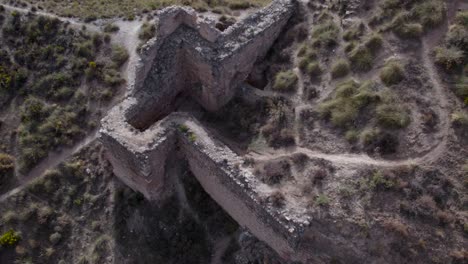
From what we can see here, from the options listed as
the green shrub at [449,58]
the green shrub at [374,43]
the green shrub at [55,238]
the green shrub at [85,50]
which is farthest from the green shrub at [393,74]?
the green shrub at [55,238]

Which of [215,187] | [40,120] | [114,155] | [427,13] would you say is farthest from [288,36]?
[40,120]

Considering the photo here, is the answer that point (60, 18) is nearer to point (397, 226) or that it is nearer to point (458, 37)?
point (458, 37)

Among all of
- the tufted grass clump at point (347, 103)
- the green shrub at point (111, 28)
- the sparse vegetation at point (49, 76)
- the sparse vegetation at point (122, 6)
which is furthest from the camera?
the sparse vegetation at point (122, 6)

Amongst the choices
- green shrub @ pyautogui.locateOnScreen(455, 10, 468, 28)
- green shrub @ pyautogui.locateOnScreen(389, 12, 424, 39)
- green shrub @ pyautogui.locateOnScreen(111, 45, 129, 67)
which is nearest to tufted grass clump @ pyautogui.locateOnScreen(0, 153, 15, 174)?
green shrub @ pyautogui.locateOnScreen(111, 45, 129, 67)

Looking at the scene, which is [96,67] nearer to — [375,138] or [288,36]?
[288,36]

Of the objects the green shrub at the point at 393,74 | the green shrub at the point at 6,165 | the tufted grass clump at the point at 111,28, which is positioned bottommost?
the green shrub at the point at 6,165

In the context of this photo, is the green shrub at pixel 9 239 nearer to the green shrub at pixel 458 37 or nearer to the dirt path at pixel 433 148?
the dirt path at pixel 433 148
